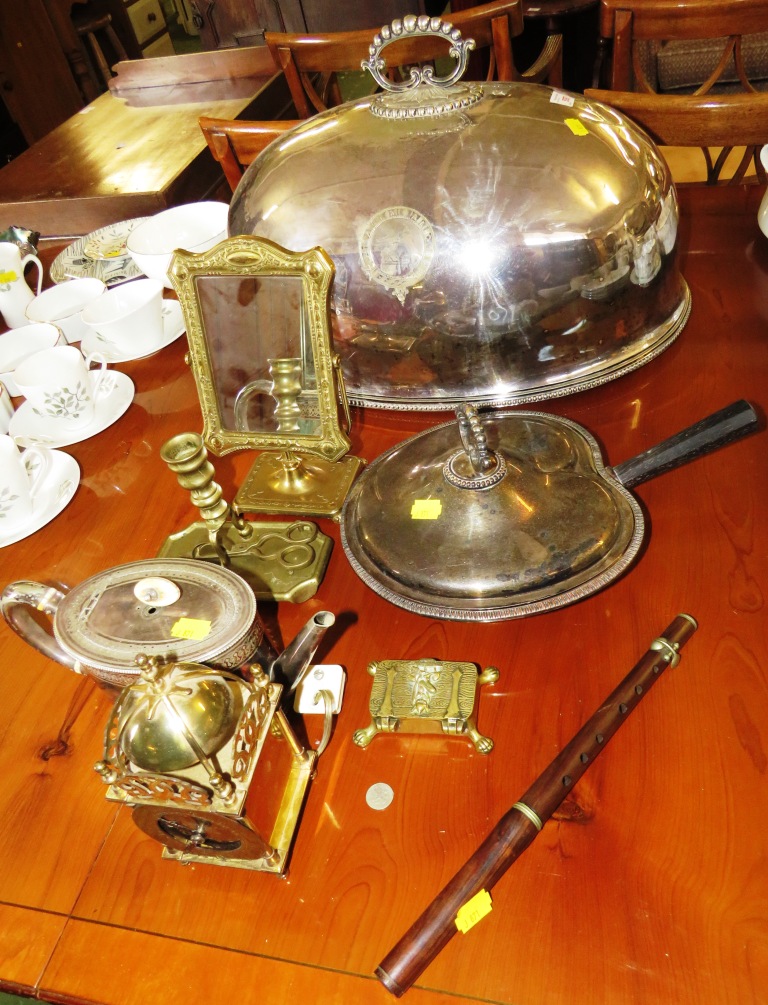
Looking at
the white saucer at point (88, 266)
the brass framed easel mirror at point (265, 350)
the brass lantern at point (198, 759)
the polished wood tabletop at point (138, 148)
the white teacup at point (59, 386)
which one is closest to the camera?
the brass lantern at point (198, 759)

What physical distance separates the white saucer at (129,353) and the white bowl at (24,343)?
0.16ft

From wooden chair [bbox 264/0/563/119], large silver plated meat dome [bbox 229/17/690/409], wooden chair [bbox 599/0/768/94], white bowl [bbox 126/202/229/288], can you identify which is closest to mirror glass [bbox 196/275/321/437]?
large silver plated meat dome [bbox 229/17/690/409]

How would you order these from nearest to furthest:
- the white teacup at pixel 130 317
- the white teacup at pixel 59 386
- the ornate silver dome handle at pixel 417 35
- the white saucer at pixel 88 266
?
the ornate silver dome handle at pixel 417 35 < the white teacup at pixel 59 386 < the white teacup at pixel 130 317 < the white saucer at pixel 88 266

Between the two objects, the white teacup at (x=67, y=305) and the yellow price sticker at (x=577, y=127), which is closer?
the yellow price sticker at (x=577, y=127)

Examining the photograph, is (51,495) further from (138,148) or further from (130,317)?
(138,148)

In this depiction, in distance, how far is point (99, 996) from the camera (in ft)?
2.12

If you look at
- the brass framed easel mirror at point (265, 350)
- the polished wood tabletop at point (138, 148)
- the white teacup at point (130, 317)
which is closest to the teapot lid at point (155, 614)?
the brass framed easel mirror at point (265, 350)

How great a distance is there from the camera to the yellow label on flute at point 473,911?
625mm

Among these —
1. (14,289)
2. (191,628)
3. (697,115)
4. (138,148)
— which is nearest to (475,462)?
(191,628)

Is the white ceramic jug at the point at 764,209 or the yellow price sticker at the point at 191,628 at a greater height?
the yellow price sticker at the point at 191,628

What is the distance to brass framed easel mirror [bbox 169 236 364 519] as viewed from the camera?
86 cm

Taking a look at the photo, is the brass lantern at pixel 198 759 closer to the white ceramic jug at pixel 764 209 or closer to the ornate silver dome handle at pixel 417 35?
the ornate silver dome handle at pixel 417 35

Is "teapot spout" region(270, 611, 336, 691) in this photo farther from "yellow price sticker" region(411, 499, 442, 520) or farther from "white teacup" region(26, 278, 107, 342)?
"white teacup" region(26, 278, 107, 342)

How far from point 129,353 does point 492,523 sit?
2.55 feet
